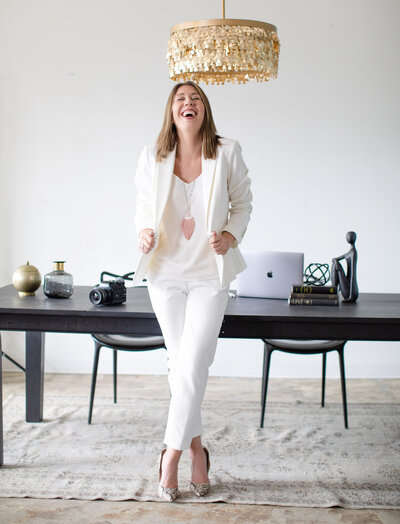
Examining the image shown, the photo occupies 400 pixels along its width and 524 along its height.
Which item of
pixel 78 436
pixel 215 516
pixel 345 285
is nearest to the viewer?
pixel 215 516

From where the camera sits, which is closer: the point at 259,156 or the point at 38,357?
the point at 38,357

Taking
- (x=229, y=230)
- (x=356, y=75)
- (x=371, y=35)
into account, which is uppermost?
(x=371, y=35)

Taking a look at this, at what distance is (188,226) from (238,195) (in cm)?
26

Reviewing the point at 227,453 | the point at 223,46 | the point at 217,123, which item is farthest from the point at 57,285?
the point at 217,123

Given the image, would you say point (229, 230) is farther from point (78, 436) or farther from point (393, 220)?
point (393, 220)

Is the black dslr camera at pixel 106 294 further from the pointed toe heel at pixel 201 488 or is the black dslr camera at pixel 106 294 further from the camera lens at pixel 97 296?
the pointed toe heel at pixel 201 488

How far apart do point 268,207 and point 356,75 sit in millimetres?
1022

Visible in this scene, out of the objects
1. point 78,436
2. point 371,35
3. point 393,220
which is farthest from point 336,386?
point 371,35

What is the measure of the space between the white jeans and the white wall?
5.96 ft

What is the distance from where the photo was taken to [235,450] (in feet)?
9.75

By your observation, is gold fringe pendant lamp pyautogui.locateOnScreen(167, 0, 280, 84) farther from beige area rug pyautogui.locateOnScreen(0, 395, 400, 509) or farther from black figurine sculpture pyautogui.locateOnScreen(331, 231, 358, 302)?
beige area rug pyautogui.locateOnScreen(0, 395, 400, 509)

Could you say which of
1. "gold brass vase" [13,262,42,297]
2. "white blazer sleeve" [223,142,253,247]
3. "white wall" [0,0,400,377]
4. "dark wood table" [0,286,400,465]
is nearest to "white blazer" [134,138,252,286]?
"white blazer sleeve" [223,142,253,247]

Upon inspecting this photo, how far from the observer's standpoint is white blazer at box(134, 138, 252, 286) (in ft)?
8.20

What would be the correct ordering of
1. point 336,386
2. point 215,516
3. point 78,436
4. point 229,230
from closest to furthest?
1. point 215,516
2. point 229,230
3. point 78,436
4. point 336,386
